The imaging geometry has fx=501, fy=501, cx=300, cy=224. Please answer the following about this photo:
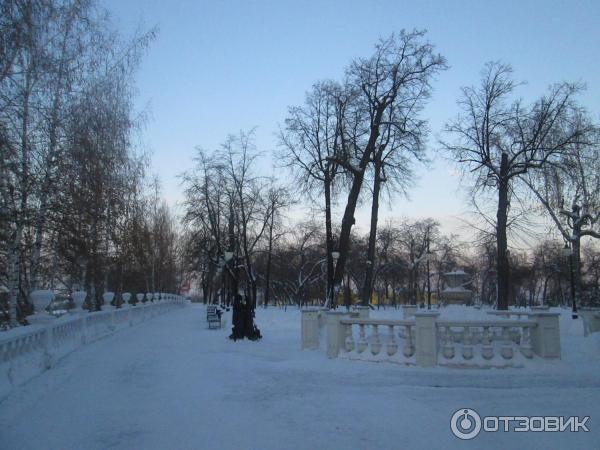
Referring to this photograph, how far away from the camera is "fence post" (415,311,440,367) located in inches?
379

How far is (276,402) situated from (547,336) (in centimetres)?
582

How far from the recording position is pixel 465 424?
593 centimetres

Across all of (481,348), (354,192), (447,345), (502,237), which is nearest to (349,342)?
(447,345)

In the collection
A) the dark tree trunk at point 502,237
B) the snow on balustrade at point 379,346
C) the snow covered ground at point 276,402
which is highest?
the dark tree trunk at point 502,237

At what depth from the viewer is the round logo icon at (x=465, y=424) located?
18.3ft

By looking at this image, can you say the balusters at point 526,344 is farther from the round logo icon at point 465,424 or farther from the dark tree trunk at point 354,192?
the dark tree trunk at point 354,192

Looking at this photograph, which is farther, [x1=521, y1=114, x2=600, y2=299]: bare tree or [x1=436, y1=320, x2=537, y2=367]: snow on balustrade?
[x1=521, y1=114, x2=600, y2=299]: bare tree

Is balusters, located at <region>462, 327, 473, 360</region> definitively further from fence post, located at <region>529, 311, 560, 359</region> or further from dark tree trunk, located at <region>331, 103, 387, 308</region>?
dark tree trunk, located at <region>331, 103, 387, 308</region>

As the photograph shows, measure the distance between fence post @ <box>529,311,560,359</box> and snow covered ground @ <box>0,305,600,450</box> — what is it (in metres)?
0.22

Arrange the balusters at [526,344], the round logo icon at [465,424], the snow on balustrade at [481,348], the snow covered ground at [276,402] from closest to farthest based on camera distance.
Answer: the snow covered ground at [276,402] → the round logo icon at [465,424] → the snow on balustrade at [481,348] → the balusters at [526,344]

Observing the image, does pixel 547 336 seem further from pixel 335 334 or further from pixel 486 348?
pixel 335 334

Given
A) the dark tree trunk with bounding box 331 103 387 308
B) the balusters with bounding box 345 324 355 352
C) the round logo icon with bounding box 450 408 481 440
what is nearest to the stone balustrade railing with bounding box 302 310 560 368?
the balusters with bounding box 345 324 355 352

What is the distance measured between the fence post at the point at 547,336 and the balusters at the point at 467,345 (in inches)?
51.2

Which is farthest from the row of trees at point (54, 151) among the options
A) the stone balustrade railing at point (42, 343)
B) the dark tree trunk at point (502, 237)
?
the dark tree trunk at point (502, 237)
